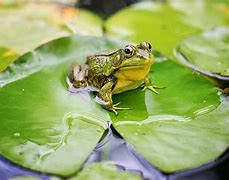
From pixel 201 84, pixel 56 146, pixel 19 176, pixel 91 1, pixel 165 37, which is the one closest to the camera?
pixel 19 176

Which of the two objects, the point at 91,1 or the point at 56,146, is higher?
the point at 56,146

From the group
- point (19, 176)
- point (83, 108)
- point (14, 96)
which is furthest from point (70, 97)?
point (19, 176)

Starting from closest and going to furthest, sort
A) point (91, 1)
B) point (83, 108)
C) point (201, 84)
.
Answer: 1. point (83, 108)
2. point (201, 84)
3. point (91, 1)

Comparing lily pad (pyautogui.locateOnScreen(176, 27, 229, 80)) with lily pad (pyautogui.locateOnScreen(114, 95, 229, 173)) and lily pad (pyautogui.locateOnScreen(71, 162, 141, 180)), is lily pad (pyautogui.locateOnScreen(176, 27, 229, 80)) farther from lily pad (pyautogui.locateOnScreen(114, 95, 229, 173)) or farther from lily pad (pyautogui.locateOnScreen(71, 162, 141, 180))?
lily pad (pyautogui.locateOnScreen(71, 162, 141, 180))

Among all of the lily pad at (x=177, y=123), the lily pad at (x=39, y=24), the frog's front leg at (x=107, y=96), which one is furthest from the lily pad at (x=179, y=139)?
the lily pad at (x=39, y=24)

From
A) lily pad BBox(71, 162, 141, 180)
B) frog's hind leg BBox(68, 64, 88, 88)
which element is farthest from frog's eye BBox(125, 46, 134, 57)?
lily pad BBox(71, 162, 141, 180)

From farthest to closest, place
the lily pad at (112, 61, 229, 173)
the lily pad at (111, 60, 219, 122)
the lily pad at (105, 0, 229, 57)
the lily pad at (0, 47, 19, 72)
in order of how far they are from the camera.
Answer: the lily pad at (105, 0, 229, 57) < the lily pad at (0, 47, 19, 72) < the lily pad at (111, 60, 219, 122) < the lily pad at (112, 61, 229, 173)

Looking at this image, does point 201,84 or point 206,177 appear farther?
point 201,84

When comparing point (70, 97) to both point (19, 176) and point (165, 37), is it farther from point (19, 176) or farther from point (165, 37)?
point (165, 37)
